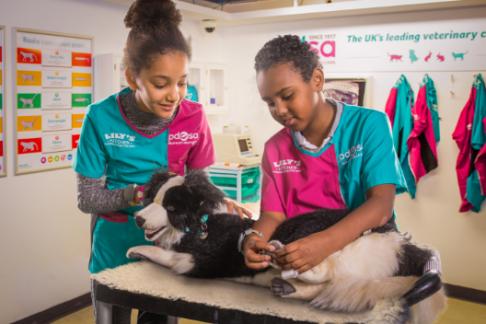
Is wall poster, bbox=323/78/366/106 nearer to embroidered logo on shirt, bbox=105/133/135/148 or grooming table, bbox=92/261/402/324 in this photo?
embroidered logo on shirt, bbox=105/133/135/148

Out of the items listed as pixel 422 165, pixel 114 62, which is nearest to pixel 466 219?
pixel 422 165

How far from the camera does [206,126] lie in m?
1.37

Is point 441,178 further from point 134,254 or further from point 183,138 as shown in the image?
point 134,254

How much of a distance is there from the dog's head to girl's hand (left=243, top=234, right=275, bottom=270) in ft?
0.55

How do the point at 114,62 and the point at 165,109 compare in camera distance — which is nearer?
the point at 165,109

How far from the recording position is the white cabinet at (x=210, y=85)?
338 centimetres

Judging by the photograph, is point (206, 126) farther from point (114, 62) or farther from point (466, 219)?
point (466, 219)

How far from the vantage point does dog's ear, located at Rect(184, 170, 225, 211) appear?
46.2 inches

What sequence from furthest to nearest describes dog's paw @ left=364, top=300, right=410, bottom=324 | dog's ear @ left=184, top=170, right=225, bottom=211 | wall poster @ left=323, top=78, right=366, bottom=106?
wall poster @ left=323, top=78, right=366, bottom=106 < dog's ear @ left=184, top=170, right=225, bottom=211 < dog's paw @ left=364, top=300, right=410, bottom=324

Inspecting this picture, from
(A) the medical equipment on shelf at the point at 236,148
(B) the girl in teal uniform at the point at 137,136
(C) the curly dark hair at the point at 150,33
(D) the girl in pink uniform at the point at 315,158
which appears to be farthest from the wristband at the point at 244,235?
(A) the medical equipment on shelf at the point at 236,148

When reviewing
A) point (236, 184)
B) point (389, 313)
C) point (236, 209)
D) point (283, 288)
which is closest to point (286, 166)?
point (236, 209)

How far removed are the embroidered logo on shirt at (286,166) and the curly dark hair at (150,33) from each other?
354 millimetres

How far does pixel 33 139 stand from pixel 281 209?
204cm

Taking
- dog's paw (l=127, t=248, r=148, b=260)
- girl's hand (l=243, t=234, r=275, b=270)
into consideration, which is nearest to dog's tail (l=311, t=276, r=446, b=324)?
girl's hand (l=243, t=234, r=275, b=270)
